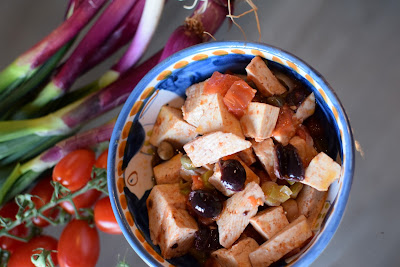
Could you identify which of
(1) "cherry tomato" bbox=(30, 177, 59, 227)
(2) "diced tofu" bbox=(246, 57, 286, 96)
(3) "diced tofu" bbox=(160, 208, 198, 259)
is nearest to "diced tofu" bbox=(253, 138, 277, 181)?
(2) "diced tofu" bbox=(246, 57, 286, 96)

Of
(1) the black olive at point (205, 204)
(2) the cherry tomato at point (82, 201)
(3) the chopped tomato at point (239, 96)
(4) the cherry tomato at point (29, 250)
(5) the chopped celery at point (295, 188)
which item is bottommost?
(4) the cherry tomato at point (29, 250)

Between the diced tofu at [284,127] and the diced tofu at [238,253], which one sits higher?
the diced tofu at [284,127]

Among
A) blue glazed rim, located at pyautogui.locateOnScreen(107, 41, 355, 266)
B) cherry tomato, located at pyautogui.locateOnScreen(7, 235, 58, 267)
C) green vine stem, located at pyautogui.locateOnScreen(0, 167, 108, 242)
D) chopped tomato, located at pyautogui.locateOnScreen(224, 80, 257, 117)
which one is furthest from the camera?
cherry tomato, located at pyautogui.locateOnScreen(7, 235, 58, 267)

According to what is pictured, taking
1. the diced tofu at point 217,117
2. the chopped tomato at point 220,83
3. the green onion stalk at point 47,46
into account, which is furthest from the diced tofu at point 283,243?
the green onion stalk at point 47,46

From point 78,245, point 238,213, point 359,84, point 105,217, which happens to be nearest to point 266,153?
point 238,213

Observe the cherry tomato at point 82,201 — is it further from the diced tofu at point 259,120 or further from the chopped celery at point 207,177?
the diced tofu at point 259,120

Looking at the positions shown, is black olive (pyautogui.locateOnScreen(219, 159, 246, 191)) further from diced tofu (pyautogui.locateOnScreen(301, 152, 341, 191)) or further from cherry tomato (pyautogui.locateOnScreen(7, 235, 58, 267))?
cherry tomato (pyautogui.locateOnScreen(7, 235, 58, 267))

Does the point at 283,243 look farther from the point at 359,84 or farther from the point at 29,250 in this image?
the point at 29,250
